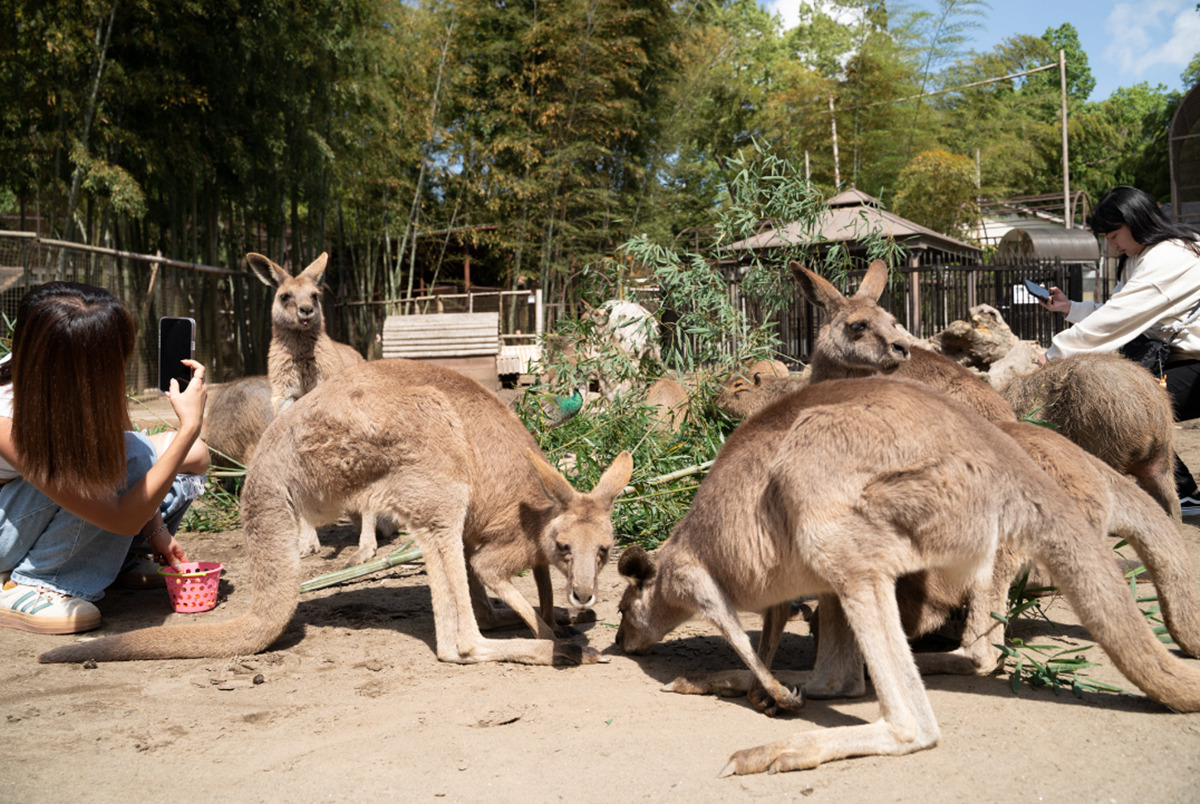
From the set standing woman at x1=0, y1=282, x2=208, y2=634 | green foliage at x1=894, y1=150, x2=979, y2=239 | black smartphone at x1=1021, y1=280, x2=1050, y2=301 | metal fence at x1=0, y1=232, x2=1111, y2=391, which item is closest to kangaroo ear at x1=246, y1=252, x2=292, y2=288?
standing woman at x1=0, y1=282, x2=208, y2=634

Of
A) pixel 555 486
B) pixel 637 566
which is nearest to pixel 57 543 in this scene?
pixel 555 486

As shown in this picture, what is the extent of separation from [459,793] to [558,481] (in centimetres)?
138

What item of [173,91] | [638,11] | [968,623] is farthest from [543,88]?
[968,623]

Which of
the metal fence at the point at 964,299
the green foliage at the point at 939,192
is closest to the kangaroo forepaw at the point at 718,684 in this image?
the metal fence at the point at 964,299

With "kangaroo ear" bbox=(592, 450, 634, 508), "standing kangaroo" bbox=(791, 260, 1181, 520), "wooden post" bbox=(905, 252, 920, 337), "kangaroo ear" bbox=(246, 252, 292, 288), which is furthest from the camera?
"wooden post" bbox=(905, 252, 920, 337)

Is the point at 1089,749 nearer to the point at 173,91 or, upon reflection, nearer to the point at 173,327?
the point at 173,327

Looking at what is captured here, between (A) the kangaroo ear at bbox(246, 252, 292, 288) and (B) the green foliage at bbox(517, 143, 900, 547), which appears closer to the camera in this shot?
(B) the green foliage at bbox(517, 143, 900, 547)

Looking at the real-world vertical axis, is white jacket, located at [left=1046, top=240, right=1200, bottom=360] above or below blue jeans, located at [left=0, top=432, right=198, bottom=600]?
above

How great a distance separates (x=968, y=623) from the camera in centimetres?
310

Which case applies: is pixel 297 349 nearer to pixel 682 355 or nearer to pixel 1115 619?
pixel 682 355

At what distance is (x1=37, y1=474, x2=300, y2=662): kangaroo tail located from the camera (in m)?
3.38

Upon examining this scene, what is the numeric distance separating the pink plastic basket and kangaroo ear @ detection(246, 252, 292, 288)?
3247mm

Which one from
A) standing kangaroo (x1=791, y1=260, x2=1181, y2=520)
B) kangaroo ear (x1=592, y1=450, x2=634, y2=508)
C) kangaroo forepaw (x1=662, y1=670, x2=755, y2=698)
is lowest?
kangaroo forepaw (x1=662, y1=670, x2=755, y2=698)

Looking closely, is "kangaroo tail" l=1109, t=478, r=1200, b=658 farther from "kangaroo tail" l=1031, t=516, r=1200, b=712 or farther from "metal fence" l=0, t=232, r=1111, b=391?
"metal fence" l=0, t=232, r=1111, b=391
